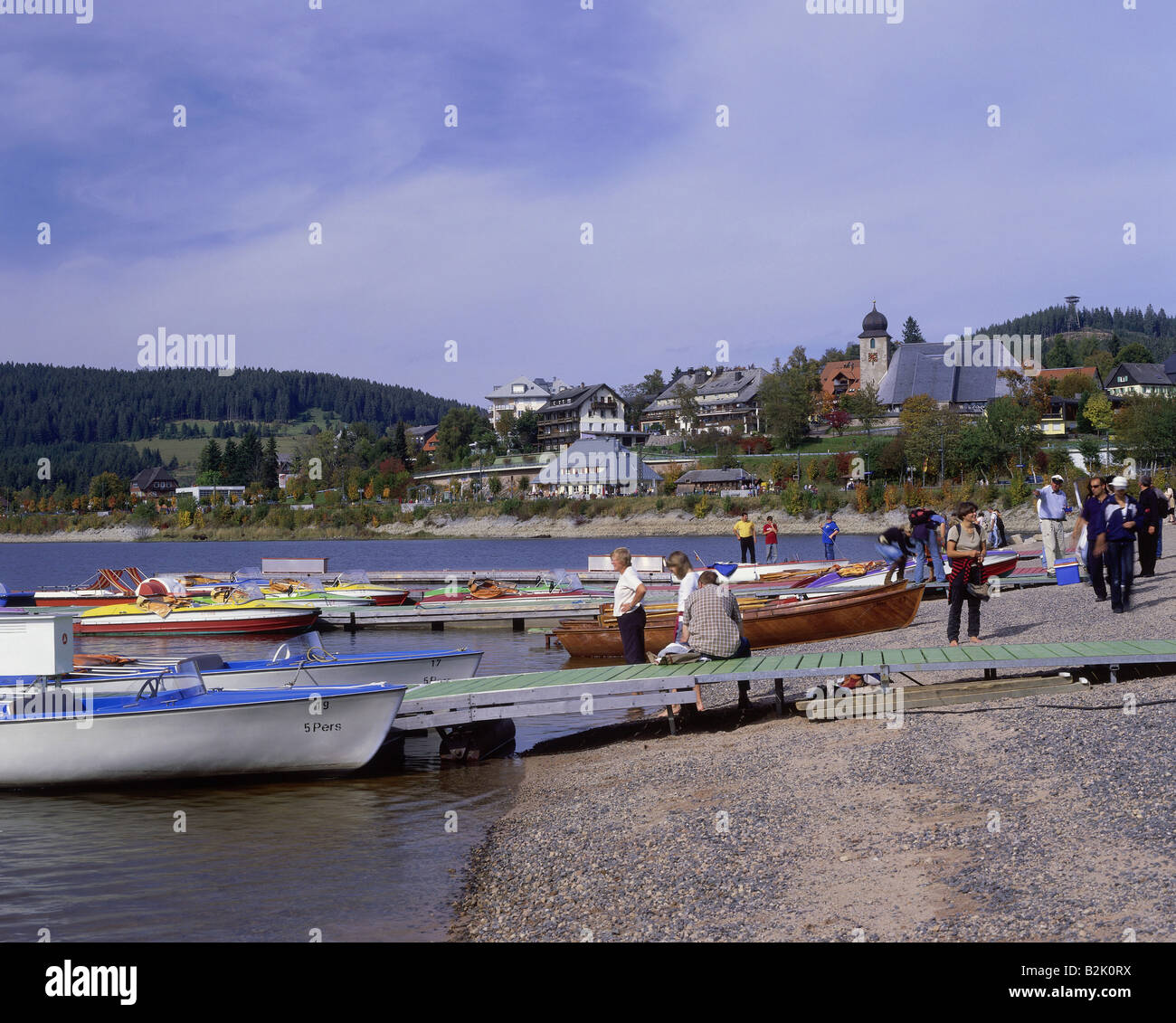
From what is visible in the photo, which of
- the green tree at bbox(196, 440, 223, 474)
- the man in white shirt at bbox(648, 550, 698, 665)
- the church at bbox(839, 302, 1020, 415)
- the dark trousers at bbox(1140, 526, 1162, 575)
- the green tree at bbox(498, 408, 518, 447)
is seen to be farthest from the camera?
the green tree at bbox(196, 440, 223, 474)

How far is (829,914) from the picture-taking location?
6855mm

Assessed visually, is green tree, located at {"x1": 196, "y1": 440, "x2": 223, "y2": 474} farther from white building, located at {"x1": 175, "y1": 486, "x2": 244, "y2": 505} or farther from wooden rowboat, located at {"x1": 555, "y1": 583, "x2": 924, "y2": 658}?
wooden rowboat, located at {"x1": 555, "y1": 583, "x2": 924, "y2": 658}

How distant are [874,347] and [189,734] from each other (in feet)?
513

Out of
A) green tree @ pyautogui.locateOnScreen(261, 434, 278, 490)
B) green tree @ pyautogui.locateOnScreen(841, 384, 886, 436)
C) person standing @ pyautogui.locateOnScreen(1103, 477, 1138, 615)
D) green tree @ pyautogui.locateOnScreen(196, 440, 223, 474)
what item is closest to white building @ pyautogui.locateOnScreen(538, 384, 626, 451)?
green tree @ pyautogui.locateOnScreen(841, 384, 886, 436)

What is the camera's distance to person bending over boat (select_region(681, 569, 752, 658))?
14.0m

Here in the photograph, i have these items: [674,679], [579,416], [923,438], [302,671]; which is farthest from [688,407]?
[674,679]

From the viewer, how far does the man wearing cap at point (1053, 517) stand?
80.8 feet

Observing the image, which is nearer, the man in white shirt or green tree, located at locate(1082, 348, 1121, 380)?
the man in white shirt

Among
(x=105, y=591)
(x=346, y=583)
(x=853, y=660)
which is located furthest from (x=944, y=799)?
(x=105, y=591)

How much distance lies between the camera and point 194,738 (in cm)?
1247

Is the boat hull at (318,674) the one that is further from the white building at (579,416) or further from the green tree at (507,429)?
the green tree at (507,429)

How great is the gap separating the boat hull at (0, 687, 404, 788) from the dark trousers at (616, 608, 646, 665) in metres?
3.64

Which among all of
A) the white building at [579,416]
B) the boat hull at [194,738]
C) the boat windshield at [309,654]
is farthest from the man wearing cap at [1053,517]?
the white building at [579,416]
